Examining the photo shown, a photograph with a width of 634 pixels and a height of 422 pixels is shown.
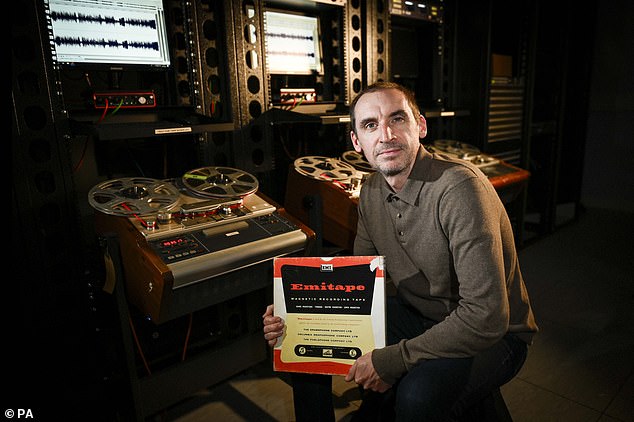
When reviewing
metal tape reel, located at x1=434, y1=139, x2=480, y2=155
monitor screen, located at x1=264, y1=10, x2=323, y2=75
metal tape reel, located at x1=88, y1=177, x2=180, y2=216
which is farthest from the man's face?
metal tape reel, located at x1=434, y1=139, x2=480, y2=155

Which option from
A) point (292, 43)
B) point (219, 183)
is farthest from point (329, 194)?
point (292, 43)

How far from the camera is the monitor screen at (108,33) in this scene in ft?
5.05

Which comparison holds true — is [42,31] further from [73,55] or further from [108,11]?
[108,11]

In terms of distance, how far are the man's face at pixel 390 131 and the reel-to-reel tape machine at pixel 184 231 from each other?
48cm

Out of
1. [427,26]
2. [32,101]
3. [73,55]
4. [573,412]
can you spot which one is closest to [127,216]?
[32,101]

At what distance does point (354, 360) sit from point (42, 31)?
1487 millimetres

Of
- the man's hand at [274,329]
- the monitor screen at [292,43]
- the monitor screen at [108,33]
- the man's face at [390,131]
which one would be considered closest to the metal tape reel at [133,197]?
the monitor screen at [108,33]

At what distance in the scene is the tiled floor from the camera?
1702 millimetres

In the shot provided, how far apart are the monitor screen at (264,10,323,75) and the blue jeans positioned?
148 centimetres

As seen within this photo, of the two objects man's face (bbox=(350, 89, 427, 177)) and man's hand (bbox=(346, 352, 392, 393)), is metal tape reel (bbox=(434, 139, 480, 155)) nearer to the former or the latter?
man's face (bbox=(350, 89, 427, 177))

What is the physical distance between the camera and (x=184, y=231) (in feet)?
4.77

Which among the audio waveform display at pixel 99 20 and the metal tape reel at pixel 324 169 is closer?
the audio waveform display at pixel 99 20

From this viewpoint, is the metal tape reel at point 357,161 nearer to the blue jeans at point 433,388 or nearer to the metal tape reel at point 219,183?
the metal tape reel at point 219,183

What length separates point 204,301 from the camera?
145cm
